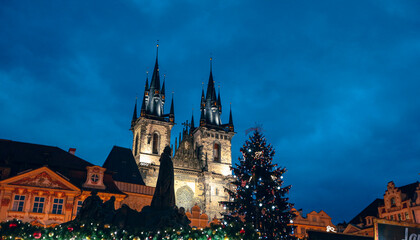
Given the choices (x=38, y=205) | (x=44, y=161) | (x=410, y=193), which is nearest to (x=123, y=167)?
(x=44, y=161)

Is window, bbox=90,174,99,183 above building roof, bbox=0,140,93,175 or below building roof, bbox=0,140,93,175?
below

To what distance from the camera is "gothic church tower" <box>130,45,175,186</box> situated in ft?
200

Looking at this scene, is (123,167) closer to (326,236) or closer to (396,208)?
(326,236)

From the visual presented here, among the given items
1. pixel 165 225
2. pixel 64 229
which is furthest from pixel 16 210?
pixel 165 225

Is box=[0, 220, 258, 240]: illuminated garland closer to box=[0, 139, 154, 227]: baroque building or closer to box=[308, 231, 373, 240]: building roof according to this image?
box=[308, 231, 373, 240]: building roof

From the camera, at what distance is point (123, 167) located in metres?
40.8

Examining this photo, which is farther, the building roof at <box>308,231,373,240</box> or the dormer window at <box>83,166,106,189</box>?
the dormer window at <box>83,166,106,189</box>

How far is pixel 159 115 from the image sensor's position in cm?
6769

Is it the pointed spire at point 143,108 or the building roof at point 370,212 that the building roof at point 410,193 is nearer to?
the building roof at point 370,212

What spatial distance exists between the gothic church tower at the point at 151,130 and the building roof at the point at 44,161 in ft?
77.4

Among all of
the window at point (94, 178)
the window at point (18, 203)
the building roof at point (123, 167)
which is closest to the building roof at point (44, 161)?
the window at point (94, 178)

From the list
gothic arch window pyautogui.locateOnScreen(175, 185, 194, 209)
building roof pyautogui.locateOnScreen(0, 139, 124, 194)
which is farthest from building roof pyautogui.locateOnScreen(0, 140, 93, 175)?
gothic arch window pyautogui.locateOnScreen(175, 185, 194, 209)

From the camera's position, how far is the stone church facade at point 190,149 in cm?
6028

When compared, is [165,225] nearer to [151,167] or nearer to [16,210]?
[16,210]
